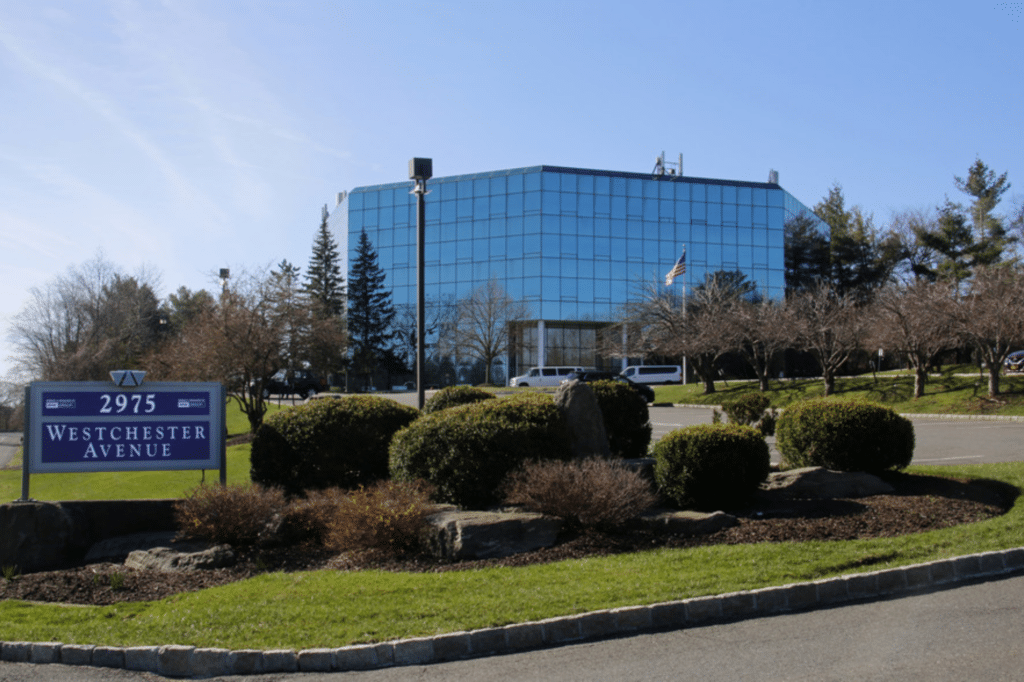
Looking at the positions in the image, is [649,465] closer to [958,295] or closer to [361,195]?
[958,295]

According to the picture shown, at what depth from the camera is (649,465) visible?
1089 cm

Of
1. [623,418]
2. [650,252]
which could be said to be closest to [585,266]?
[650,252]

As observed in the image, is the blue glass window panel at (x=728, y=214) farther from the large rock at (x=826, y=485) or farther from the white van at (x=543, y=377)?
the large rock at (x=826, y=485)

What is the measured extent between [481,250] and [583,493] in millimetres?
57762

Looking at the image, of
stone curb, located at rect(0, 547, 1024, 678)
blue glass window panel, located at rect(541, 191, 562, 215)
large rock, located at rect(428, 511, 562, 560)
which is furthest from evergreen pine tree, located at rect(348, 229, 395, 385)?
stone curb, located at rect(0, 547, 1024, 678)

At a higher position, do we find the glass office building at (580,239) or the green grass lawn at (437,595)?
the glass office building at (580,239)

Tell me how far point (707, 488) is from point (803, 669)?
192 inches

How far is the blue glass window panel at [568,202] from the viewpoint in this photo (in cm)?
6369

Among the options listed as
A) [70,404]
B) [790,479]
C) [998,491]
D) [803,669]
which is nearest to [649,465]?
[790,479]

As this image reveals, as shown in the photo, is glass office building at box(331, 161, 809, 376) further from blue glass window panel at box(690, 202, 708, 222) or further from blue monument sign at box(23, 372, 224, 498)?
blue monument sign at box(23, 372, 224, 498)

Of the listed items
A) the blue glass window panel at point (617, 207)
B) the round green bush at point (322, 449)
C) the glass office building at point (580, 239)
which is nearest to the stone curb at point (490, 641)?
the round green bush at point (322, 449)

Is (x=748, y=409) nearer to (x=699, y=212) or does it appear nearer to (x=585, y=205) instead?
(x=585, y=205)

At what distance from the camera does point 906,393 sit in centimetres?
3641

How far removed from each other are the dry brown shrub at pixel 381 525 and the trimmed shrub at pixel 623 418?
5067 millimetres
